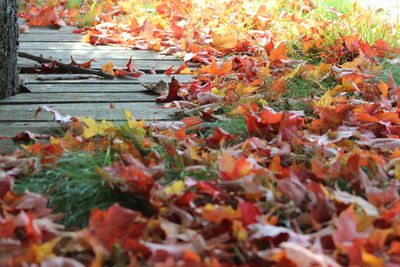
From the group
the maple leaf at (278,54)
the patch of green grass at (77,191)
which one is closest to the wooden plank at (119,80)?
the maple leaf at (278,54)

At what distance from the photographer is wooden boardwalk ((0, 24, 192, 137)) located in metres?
2.40

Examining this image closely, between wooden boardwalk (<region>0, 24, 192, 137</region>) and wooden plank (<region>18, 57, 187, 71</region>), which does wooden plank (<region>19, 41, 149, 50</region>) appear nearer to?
wooden boardwalk (<region>0, 24, 192, 137</region>)

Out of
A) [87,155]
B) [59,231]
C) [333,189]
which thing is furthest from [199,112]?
[59,231]

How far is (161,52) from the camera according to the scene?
148 inches

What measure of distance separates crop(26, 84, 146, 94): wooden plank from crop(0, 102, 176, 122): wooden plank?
0.25 meters

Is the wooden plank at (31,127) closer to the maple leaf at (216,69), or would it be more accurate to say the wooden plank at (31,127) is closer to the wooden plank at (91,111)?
the wooden plank at (91,111)

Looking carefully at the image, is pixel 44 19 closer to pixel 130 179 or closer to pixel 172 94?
pixel 172 94

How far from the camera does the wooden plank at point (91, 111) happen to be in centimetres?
240

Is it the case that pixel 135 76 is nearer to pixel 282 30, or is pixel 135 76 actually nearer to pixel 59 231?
pixel 282 30

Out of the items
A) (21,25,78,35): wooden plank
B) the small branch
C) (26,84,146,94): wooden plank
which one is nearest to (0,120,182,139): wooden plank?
(26,84,146,94): wooden plank

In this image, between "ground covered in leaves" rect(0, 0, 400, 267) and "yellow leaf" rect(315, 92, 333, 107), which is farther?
"yellow leaf" rect(315, 92, 333, 107)

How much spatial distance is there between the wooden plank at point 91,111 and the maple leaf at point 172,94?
5cm

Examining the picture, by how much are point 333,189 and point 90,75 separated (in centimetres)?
193

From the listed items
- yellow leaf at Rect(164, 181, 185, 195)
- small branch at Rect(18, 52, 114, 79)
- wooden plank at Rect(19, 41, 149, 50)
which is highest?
yellow leaf at Rect(164, 181, 185, 195)
